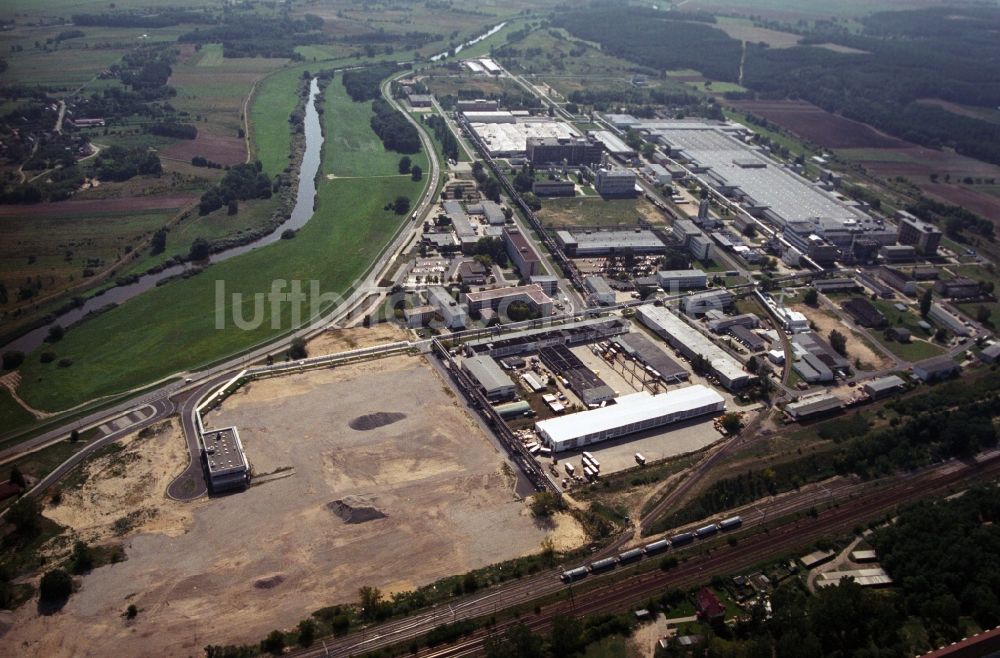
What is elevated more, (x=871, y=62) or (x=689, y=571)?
(x=871, y=62)

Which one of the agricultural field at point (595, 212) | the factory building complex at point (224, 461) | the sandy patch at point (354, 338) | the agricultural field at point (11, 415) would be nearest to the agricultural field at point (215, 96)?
the agricultural field at point (595, 212)

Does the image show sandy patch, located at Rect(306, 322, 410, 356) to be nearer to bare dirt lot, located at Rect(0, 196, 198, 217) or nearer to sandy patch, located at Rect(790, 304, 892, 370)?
bare dirt lot, located at Rect(0, 196, 198, 217)

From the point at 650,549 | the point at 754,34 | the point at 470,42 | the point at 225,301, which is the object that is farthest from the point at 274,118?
the point at 754,34

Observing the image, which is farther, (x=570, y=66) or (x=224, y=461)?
(x=570, y=66)

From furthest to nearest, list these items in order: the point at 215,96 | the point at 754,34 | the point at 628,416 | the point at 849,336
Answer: the point at 754,34 → the point at 215,96 → the point at 849,336 → the point at 628,416

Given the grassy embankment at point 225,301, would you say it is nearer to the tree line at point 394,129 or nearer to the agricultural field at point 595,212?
the tree line at point 394,129

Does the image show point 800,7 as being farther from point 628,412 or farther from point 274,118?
point 628,412
